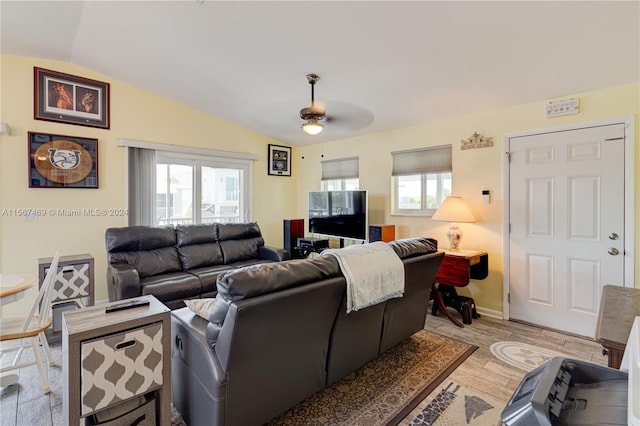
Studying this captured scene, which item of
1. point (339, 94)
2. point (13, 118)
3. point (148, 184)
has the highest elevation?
point (339, 94)

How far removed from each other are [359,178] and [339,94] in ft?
5.36

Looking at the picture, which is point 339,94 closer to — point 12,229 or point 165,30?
point 165,30

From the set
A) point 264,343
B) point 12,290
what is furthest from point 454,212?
point 12,290

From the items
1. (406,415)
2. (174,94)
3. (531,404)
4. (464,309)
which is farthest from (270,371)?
(174,94)

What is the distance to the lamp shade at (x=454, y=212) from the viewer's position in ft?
11.3

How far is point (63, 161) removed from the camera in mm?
3652

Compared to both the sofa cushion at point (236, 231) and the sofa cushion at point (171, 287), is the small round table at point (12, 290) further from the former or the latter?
the sofa cushion at point (236, 231)

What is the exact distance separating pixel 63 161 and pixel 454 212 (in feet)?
15.3

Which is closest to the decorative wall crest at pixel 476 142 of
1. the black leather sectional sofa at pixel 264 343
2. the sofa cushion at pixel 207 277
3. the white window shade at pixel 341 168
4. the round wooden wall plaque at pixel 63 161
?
the white window shade at pixel 341 168

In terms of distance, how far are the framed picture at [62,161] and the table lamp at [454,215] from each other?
4314 mm

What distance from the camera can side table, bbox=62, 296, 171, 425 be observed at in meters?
1.36

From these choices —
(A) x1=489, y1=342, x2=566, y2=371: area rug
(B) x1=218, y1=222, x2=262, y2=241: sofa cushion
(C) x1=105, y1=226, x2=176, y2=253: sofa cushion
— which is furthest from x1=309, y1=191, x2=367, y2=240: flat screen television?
(C) x1=105, y1=226, x2=176, y2=253: sofa cushion

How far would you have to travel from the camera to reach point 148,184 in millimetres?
4258

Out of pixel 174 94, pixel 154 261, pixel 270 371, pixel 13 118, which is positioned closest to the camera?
pixel 270 371
